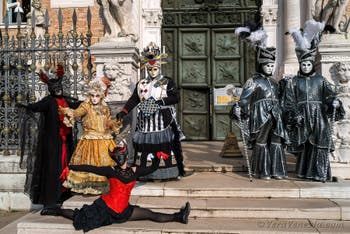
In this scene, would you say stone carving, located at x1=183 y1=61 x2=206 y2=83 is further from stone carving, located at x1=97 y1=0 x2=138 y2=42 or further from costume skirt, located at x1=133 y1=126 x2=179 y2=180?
costume skirt, located at x1=133 y1=126 x2=179 y2=180

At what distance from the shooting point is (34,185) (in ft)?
20.5

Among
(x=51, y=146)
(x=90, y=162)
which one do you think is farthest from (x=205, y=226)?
(x=51, y=146)

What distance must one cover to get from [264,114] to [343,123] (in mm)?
1594

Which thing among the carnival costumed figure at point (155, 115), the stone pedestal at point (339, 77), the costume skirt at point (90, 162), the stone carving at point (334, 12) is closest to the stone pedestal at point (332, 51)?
the stone pedestal at point (339, 77)

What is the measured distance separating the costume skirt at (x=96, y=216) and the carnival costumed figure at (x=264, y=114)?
2516mm

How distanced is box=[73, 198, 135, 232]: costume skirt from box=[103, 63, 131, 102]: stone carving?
275 cm

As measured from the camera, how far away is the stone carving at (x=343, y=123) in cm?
659

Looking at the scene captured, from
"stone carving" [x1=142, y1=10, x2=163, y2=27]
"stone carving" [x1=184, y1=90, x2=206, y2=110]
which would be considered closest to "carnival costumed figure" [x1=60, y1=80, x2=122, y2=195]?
"stone carving" [x1=142, y1=10, x2=163, y2=27]

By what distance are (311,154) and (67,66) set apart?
485cm

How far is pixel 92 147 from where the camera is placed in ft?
18.4

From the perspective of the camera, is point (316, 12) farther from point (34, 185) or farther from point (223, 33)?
point (34, 185)

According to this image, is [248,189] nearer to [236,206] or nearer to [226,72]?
[236,206]

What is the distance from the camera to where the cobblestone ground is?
6504 mm

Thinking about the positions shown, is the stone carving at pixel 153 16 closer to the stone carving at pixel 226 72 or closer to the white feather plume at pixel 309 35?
the stone carving at pixel 226 72
